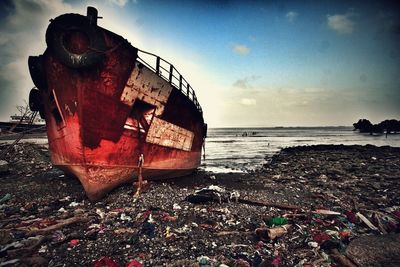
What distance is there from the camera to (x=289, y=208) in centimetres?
567

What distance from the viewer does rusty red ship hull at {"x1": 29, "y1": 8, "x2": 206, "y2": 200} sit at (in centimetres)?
518

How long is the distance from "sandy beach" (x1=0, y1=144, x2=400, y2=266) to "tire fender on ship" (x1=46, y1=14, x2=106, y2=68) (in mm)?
3542

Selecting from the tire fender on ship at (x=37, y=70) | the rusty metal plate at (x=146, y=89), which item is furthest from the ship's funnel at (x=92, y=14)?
the tire fender on ship at (x=37, y=70)

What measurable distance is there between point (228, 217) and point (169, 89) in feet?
13.8

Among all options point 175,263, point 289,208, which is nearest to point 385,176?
point 289,208

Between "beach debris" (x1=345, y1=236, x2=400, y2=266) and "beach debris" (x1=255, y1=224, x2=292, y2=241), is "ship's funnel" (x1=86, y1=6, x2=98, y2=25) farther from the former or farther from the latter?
"beach debris" (x1=345, y1=236, x2=400, y2=266)

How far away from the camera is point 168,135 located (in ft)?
24.3

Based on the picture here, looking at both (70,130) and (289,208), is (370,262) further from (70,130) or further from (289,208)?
(70,130)

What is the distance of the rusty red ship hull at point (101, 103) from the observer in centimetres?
518

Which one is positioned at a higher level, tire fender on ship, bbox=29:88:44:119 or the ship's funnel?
the ship's funnel

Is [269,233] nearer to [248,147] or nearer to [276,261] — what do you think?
[276,261]

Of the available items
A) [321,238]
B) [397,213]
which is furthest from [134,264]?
[397,213]

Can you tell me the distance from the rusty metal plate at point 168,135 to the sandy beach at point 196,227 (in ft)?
4.89

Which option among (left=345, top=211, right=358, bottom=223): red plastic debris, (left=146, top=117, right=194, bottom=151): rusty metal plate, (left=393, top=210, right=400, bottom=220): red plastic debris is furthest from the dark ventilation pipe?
(left=393, top=210, right=400, bottom=220): red plastic debris
